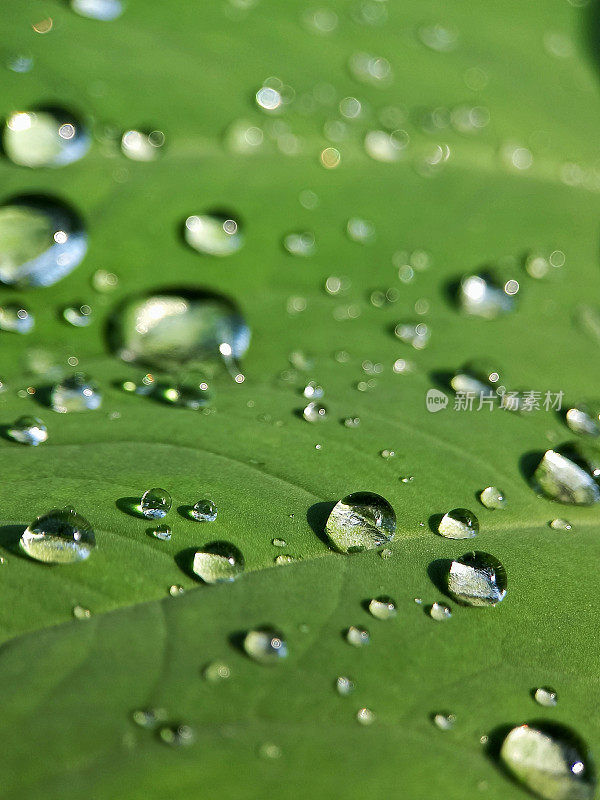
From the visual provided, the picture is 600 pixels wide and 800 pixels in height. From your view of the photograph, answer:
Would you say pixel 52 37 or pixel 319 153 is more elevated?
pixel 52 37

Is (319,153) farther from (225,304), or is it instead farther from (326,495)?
(326,495)

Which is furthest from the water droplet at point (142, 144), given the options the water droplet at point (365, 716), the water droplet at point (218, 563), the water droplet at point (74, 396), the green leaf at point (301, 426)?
the water droplet at point (365, 716)

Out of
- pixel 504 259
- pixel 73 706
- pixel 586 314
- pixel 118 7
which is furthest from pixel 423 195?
pixel 73 706

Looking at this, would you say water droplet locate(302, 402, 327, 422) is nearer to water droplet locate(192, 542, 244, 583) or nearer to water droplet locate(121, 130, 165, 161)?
water droplet locate(192, 542, 244, 583)

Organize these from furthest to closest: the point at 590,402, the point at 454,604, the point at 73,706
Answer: the point at 590,402 < the point at 454,604 < the point at 73,706

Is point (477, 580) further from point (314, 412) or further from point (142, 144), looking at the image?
point (142, 144)

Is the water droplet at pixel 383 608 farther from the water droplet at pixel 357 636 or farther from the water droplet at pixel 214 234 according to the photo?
the water droplet at pixel 214 234
